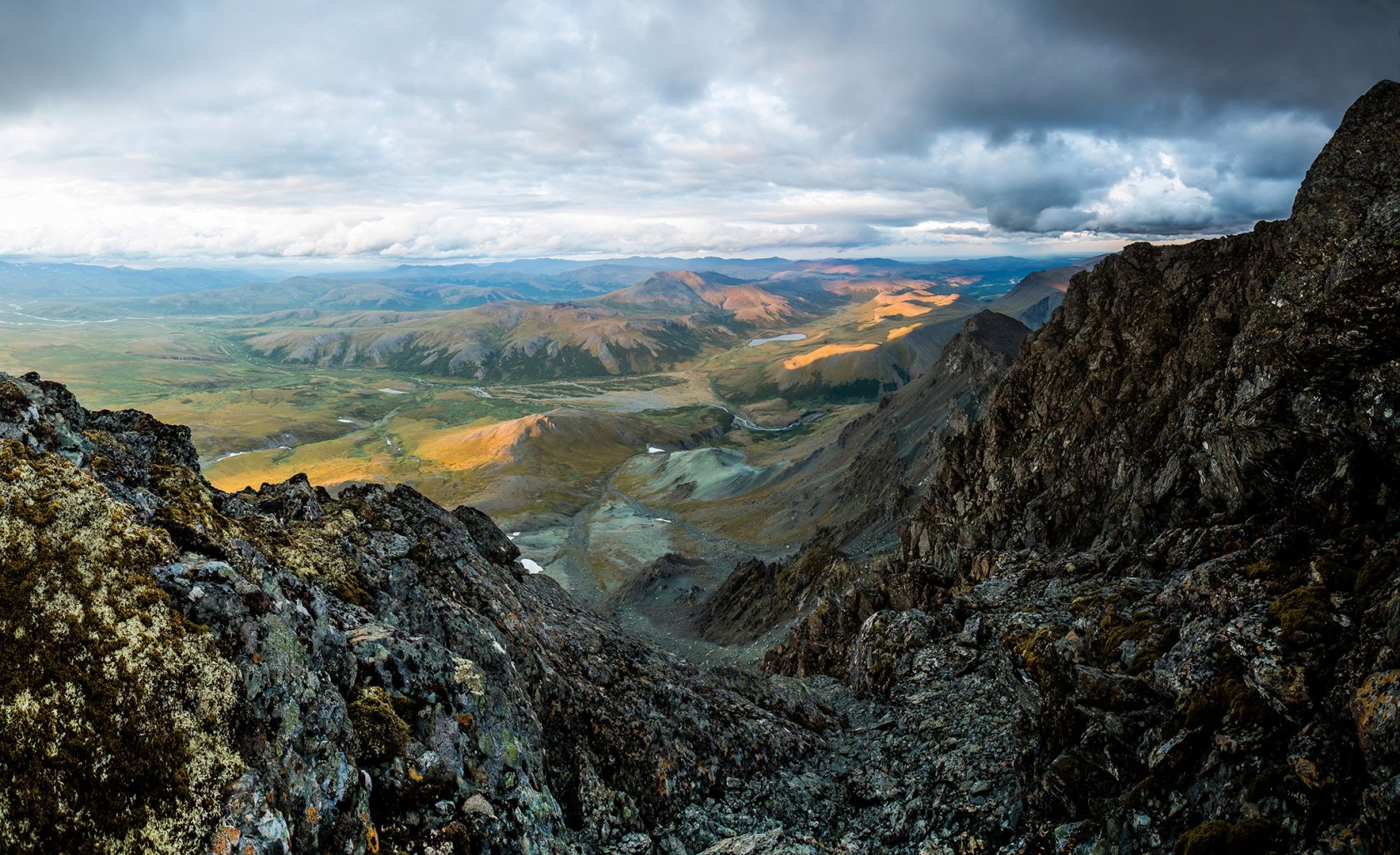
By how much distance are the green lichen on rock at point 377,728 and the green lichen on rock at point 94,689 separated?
318 centimetres

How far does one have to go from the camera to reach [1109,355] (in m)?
55.2

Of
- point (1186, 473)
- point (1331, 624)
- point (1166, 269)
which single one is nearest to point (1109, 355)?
point (1166, 269)

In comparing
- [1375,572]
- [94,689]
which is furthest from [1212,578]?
[94,689]

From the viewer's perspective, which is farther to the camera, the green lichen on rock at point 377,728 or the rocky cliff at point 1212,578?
the green lichen on rock at point 377,728

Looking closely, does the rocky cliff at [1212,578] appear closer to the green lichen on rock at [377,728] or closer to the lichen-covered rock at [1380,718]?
the lichen-covered rock at [1380,718]

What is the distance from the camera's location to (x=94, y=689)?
1147 cm

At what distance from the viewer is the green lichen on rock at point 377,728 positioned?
15.0 m

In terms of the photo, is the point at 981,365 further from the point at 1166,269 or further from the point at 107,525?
the point at 107,525

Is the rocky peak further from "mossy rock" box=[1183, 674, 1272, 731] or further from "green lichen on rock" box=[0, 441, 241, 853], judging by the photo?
"green lichen on rock" box=[0, 441, 241, 853]

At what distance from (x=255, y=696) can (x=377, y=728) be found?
3.01m

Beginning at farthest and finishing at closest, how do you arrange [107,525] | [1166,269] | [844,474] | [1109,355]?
[844,474] → [1166,269] → [1109,355] → [107,525]

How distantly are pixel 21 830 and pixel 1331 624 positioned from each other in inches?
1093

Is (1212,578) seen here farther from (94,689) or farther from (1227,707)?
(94,689)

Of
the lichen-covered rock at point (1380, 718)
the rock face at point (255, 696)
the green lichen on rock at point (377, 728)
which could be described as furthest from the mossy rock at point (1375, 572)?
the green lichen on rock at point (377, 728)
